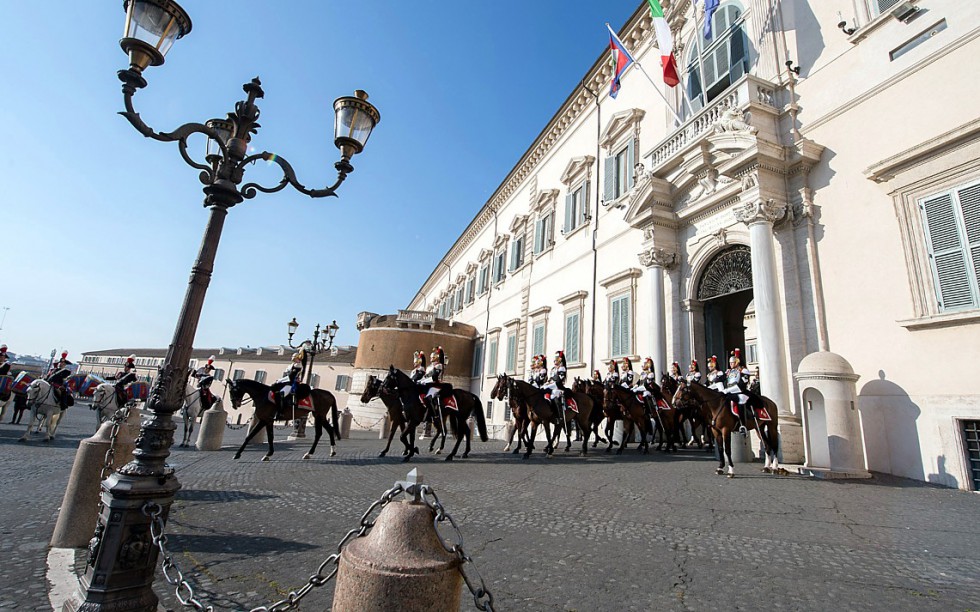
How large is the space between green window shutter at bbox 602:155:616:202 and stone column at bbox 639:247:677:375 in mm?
3772

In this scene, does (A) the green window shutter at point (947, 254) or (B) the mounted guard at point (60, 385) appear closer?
(A) the green window shutter at point (947, 254)

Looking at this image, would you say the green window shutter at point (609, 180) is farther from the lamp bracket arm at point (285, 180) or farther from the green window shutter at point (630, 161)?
the lamp bracket arm at point (285, 180)

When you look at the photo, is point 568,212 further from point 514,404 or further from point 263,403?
point 263,403

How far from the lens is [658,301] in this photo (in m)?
12.0

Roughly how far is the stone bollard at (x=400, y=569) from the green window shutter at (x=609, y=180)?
1467 centimetres

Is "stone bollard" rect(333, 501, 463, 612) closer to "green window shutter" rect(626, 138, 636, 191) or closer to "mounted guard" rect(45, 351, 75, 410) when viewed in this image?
"mounted guard" rect(45, 351, 75, 410)

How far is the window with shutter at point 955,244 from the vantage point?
668 centimetres

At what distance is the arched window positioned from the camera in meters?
11.3

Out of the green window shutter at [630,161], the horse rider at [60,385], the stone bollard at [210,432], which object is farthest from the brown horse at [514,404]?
the horse rider at [60,385]

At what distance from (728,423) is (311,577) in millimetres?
7252

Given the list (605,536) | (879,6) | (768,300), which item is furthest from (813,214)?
(605,536)

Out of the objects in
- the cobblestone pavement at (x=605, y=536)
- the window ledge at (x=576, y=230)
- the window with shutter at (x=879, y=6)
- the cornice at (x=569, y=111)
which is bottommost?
the cobblestone pavement at (x=605, y=536)

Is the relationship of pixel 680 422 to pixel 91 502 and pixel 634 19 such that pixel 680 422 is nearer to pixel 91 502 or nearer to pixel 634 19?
pixel 91 502

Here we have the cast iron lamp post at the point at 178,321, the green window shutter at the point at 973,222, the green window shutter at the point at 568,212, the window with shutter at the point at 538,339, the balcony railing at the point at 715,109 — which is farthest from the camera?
the window with shutter at the point at 538,339
